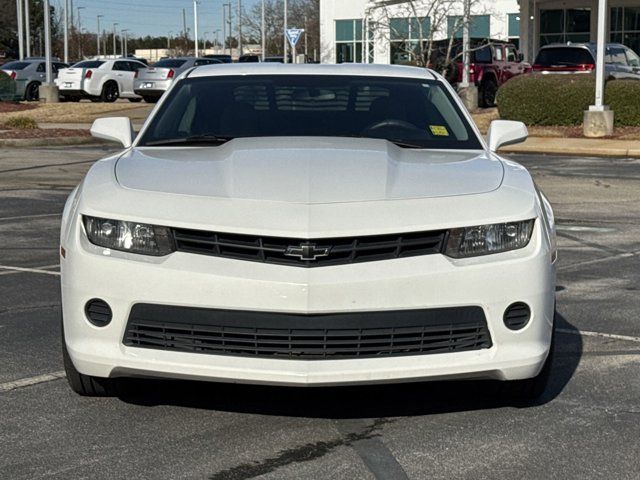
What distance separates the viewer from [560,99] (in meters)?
25.8

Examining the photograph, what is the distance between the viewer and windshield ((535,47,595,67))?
99.3 feet

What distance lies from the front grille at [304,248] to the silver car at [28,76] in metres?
37.4

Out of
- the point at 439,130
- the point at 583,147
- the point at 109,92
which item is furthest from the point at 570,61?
the point at 439,130

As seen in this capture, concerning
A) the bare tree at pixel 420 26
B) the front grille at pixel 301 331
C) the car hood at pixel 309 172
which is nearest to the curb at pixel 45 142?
the bare tree at pixel 420 26

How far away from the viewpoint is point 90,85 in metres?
39.3

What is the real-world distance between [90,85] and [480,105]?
41.9 feet

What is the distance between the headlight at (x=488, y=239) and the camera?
15.7 feet

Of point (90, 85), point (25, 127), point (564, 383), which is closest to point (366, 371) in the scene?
point (564, 383)

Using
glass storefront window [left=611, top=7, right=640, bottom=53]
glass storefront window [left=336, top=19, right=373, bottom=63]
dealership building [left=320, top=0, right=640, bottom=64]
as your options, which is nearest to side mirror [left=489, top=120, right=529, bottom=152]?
dealership building [left=320, top=0, right=640, bottom=64]

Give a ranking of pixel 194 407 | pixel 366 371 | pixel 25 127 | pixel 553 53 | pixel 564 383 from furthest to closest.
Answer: pixel 553 53
pixel 25 127
pixel 564 383
pixel 194 407
pixel 366 371

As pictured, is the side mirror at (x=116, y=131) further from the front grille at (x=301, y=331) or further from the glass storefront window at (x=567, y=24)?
the glass storefront window at (x=567, y=24)

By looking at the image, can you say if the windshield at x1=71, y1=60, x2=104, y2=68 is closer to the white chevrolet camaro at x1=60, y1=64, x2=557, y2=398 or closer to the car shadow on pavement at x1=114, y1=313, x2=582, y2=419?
the car shadow on pavement at x1=114, y1=313, x2=582, y2=419

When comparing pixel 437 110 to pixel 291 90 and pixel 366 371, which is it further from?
pixel 366 371

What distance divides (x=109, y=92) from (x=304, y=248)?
36.8m
